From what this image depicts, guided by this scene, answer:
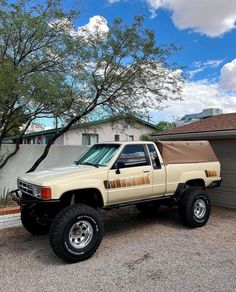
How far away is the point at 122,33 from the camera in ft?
29.6

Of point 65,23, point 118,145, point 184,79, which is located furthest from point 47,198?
point 184,79

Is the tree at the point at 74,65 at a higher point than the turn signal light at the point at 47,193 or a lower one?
higher

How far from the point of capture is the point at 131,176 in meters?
6.14

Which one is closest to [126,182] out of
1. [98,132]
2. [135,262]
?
[135,262]

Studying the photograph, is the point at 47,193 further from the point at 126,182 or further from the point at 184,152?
the point at 184,152

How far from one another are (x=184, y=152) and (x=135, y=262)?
3130mm

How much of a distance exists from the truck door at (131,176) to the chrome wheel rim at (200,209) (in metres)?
1.32

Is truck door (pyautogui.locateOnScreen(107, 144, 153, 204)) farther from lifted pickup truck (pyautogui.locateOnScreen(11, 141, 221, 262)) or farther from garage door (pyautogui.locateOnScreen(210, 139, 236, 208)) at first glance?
garage door (pyautogui.locateOnScreen(210, 139, 236, 208))

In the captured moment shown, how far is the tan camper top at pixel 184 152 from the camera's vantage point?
696 centimetres

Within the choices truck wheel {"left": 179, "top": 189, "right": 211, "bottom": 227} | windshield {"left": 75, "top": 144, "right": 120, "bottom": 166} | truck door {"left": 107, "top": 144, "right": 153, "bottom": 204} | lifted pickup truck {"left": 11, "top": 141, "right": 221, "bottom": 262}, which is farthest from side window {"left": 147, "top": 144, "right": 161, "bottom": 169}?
truck wheel {"left": 179, "top": 189, "right": 211, "bottom": 227}

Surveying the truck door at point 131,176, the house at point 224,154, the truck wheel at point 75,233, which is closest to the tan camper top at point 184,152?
the truck door at point 131,176

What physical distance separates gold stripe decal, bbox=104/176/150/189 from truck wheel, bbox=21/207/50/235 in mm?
1630

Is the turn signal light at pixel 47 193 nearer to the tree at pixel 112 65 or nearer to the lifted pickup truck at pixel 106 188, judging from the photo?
the lifted pickup truck at pixel 106 188

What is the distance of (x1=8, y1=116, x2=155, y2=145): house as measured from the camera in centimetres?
1054
